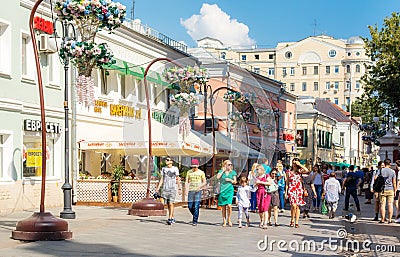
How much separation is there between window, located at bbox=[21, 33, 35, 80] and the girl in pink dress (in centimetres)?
876

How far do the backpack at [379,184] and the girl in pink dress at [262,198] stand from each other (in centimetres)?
379

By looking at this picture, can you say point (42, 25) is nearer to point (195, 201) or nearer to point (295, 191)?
point (195, 201)

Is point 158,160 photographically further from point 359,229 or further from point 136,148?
point 359,229

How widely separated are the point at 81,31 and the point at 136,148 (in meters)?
8.58

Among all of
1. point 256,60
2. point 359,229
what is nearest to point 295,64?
point 256,60

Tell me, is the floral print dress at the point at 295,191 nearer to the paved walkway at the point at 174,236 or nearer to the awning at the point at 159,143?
the paved walkway at the point at 174,236

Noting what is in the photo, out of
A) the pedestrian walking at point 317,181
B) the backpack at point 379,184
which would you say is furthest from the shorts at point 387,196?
the pedestrian walking at point 317,181

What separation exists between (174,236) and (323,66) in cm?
10773

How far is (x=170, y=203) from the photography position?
Result: 55.3ft

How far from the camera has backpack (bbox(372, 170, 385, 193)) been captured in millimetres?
18761

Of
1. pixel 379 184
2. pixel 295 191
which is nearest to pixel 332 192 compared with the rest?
pixel 379 184

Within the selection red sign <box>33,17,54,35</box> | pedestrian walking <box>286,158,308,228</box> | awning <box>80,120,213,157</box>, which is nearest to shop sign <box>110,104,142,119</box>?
awning <box>80,120,213,157</box>

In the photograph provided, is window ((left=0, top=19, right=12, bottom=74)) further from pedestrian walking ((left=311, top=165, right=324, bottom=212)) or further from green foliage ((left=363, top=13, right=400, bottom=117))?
green foliage ((left=363, top=13, right=400, bottom=117))

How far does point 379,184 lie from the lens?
18906 mm
